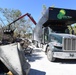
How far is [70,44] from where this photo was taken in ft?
27.2

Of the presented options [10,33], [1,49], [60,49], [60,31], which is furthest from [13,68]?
[10,33]

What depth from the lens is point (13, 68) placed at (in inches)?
177

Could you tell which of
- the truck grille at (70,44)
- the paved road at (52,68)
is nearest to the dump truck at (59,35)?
the truck grille at (70,44)

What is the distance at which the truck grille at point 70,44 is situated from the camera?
8214mm

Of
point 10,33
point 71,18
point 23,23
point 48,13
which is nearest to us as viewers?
point 48,13

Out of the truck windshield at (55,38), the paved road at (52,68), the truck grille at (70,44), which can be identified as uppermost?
the truck windshield at (55,38)

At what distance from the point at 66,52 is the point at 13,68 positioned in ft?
14.0

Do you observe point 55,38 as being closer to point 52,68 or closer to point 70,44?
point 70,44

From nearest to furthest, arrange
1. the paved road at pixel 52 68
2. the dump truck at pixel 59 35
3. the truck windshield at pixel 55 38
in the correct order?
the paved road at pixel 52 68 < the dump truck at pixel 59 35 < the truck windshield at pixel 55 38

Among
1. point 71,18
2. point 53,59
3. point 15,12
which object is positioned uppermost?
point 15,12

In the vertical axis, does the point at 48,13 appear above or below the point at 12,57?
above

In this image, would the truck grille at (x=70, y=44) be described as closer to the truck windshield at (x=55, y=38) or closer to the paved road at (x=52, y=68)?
the truck windshield at (x=55, y=38)

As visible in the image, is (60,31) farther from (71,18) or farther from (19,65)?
(19,65)

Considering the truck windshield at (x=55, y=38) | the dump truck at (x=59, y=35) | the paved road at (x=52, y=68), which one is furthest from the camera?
the truck windshield at (x=55, y=38)
